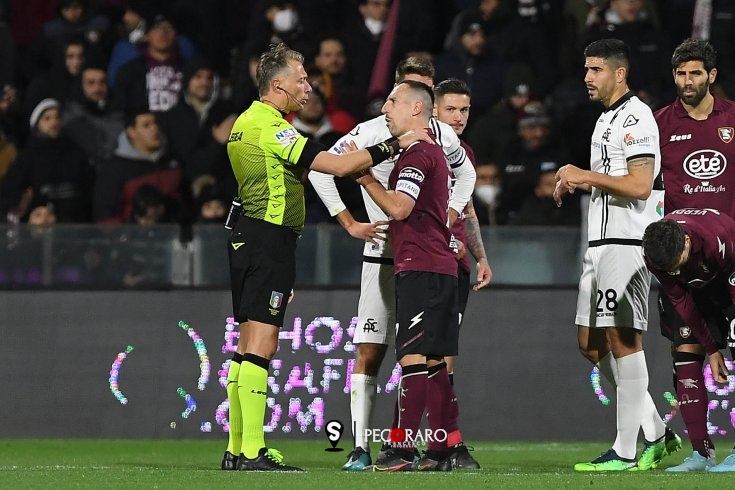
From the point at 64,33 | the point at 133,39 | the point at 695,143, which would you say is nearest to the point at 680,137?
the point at 695,143

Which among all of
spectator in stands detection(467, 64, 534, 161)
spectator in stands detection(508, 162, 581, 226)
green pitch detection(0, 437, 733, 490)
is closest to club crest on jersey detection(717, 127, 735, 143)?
green pitch detection(0, 437, 733, 490)

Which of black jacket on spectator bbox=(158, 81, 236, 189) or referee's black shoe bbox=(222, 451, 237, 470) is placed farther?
black jacket on spectator bbox=(158, 81, 236, 189)

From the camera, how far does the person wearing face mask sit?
12734 mm

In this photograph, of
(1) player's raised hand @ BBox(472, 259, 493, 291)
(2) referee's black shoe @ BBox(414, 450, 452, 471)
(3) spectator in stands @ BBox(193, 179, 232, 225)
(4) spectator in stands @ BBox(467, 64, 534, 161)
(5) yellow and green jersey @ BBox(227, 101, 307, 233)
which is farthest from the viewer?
(4) spectator in stands @ BBox(467, 64, 534, 161)

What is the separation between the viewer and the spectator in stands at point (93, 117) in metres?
14.2

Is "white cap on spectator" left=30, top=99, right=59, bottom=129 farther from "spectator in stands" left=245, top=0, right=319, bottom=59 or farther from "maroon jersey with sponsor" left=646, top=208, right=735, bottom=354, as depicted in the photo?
"maroon jersey with sponsor" left=646, top=208, right=735, bottom=354

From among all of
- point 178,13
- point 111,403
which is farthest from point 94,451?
point 178,13

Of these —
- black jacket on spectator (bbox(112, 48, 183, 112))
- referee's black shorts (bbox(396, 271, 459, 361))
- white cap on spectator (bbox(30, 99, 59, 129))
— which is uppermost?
black jacket on spectator (bbox(112, 48, 183, 112))

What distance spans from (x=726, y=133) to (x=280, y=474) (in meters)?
3.46

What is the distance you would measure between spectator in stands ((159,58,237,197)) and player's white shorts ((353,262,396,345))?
167 inches

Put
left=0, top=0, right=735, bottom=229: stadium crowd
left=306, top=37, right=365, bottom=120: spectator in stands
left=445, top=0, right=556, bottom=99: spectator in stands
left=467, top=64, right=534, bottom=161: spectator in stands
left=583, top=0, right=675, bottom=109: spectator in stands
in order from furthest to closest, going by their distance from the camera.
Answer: left=445, top=0, right=556, bottom=99: spectator in stands → left=583, top=0, right=675, bottom=109: spectator in stands → left=306, top=37, right=365, bottom=120: spectator in stands → left=467, top=64, right=534, bottom=161: spectator in stands → left=0, top=0, right=735, bottom=229: stadium crowd

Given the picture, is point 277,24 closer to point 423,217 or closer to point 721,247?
point 423,217

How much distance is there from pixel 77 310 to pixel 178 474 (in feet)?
12.5

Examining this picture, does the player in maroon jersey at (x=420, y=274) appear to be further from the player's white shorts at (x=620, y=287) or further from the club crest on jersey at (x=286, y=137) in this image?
the player's white shorts at (x=620, y=287)
